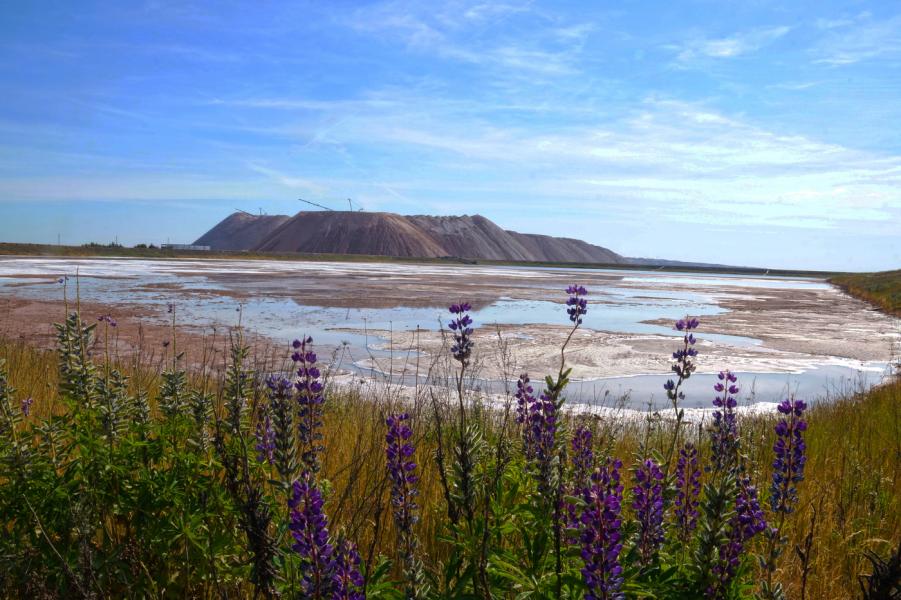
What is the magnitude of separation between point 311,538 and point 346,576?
147mm

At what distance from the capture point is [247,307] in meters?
23.8

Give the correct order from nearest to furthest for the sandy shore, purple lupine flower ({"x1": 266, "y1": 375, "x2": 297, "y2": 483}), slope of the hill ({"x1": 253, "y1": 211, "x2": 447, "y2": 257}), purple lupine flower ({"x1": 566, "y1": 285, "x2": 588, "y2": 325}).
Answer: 1. purple lupine flower ({"x1": 266, "y1": 375, "x2": 297, "y2": 483})
2. purple lupine flower ({"x1": 566, "y1": 285, "x2": 588, "y2": 325})
3. the sandy shore
4. slope of the hill ({"x1": 253, "y1": 211, "x2": 447, "y2": 257})

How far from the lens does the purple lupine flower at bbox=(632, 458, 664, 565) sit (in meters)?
2.24

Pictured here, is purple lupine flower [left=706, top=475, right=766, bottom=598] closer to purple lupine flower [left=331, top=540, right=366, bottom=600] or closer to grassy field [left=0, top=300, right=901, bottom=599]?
grassy field [left=0, top=300, right=901, bottom=599]

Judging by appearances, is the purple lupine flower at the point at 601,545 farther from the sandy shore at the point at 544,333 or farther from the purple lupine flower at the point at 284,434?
the sandy shore at the point at 544,333

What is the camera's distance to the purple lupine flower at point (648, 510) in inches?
88.4

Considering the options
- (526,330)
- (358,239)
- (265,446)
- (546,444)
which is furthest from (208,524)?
(358,239)

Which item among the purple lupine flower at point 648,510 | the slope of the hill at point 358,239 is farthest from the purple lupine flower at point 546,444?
the slope of the hill at point 358,239

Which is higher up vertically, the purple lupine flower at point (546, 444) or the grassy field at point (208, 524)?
the purple lupine flower at point (546, 444)

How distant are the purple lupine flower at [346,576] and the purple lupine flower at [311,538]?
25mm

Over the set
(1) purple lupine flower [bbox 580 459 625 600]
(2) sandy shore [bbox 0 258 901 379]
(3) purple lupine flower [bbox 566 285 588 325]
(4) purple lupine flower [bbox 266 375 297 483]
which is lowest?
(2) sandy shore [bbox 0 258 901 379]

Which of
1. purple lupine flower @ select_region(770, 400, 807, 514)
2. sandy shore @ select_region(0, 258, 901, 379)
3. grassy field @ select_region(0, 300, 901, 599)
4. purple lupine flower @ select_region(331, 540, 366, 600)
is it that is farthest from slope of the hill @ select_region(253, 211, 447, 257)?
purple lupine flower @ select_region(331, 540, 366, 600)

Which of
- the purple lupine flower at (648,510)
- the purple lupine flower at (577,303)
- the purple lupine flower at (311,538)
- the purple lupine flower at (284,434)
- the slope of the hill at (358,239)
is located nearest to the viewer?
the purple lupine flower at (311,538)

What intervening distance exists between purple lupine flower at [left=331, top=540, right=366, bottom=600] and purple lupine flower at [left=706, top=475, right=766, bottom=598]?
1.14m
